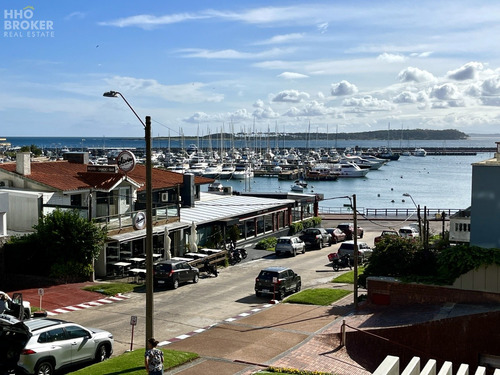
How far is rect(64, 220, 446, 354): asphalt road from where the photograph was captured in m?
24.5

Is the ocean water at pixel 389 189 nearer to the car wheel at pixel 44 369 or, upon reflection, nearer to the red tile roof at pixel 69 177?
the red tile roof at pixel 69 177

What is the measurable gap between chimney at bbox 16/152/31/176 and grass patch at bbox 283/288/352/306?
19.7 m

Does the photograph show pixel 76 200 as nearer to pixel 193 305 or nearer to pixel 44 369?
pixel 193 305

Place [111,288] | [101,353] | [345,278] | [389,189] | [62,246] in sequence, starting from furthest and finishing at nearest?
[389,189], [345,278], [62,246], [111,288], [101,353]

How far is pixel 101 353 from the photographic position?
2005cm

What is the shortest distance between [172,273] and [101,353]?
1275 cm

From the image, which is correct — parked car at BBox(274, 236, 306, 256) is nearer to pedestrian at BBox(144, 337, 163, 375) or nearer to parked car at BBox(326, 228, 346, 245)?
parked car at BBox(326, 228, 346, 245)

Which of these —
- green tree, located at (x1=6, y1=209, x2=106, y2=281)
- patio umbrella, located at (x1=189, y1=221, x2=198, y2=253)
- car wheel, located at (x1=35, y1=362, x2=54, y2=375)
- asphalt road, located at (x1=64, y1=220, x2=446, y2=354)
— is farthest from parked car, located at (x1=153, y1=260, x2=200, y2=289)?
car wheel, located at (x1=35, y1=362, x2=54, y2=375)

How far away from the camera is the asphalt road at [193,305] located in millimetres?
24469

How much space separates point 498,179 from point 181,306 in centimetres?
1525

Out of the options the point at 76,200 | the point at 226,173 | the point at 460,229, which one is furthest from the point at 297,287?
the point at 226,173

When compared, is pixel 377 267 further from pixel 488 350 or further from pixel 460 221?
pixel 488 350

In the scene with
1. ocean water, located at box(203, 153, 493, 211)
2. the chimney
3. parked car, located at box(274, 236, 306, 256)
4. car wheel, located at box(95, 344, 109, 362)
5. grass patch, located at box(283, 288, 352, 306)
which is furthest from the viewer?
Answer: ocean water, located at box(203, 153, 493, 211)

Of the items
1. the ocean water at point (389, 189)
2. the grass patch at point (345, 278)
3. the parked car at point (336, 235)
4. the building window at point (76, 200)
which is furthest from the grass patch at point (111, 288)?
the ocean water at point (389, 189)
